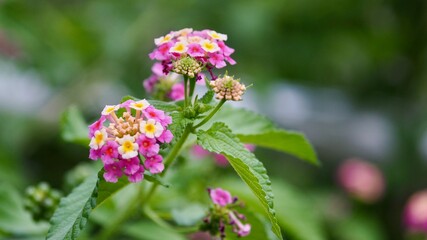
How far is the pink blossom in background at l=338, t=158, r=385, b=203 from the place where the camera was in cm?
232

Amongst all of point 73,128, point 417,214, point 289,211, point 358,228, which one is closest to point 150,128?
point 73,128

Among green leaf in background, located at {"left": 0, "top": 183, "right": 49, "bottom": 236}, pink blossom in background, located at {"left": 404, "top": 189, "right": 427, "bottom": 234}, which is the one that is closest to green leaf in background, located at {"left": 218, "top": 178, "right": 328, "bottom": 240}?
green leaf in background, located at {"left": 0, "top": 183, "right": 49, "bottom": 236}

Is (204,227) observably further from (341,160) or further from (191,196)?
(341,160)

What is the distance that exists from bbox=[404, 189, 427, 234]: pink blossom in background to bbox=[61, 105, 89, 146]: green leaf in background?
3.99ft

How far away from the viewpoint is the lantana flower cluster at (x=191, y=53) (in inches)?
33.6

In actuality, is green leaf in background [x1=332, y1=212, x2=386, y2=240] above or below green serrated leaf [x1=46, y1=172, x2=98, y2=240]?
below

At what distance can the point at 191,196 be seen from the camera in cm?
134

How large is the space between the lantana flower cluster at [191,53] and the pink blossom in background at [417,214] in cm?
132

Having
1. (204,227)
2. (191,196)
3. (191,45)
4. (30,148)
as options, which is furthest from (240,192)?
(30,148)

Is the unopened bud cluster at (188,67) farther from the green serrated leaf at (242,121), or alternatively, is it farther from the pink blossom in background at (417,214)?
the pink blossom in background at (417,214)

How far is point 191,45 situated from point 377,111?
1.88m

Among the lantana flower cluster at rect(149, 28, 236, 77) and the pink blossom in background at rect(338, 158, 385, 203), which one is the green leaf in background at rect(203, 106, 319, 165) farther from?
the pink blossom in background at rect(338, 158, 385, 203)

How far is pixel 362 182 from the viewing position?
91.1 inches

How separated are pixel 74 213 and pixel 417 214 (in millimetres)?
1445
